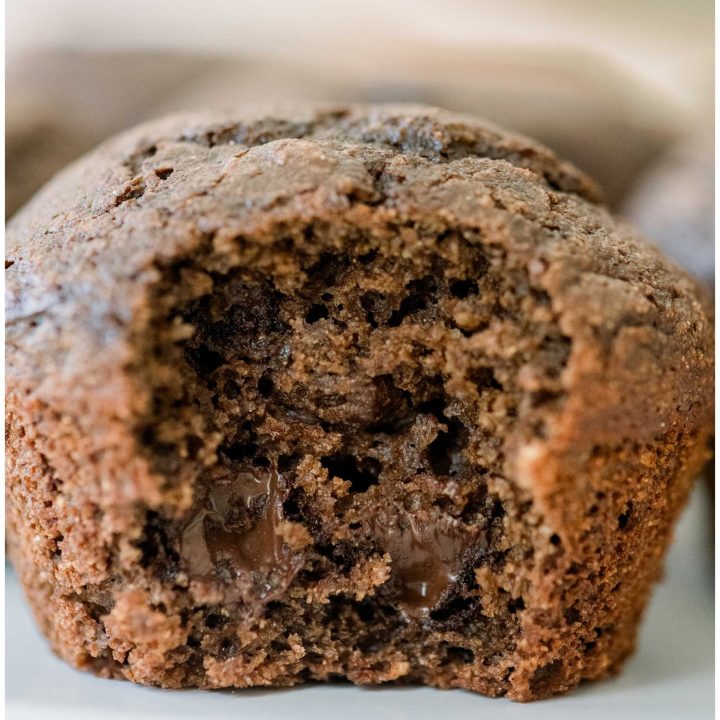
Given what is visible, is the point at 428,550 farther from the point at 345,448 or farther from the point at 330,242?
the point at 330,242

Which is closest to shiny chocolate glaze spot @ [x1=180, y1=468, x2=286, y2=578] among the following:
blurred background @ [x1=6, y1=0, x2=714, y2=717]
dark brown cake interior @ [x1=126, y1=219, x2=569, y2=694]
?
dark brown cake interior @ [x1=126, y1=219, x2=569, y2=694]

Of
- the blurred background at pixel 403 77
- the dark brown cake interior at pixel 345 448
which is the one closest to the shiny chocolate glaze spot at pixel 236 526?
the dark brown cake interior at pixel 345 448

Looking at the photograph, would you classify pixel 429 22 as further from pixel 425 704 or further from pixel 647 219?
pixel 425 704

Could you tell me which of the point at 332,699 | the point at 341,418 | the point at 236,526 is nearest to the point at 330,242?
the point at 341,418

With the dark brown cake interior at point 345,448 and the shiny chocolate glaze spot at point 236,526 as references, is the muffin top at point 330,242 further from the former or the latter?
the shiny chocolate glaze spot at point 236,526

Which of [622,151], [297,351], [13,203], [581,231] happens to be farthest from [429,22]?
[297,351]

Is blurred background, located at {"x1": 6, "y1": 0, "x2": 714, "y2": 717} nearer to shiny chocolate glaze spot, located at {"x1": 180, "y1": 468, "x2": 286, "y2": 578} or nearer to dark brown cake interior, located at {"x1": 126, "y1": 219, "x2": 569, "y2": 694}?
dark brown cake interior, located at {"x1": 126, "y1": 219, "x2": 569, "y2": 694}

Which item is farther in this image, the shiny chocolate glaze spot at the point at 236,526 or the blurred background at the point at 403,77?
the blurred background at the point at 403,77

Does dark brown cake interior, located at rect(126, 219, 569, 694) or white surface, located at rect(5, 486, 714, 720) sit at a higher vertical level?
dark brown cake interior, located at rect(126, 219, 569, 694)
